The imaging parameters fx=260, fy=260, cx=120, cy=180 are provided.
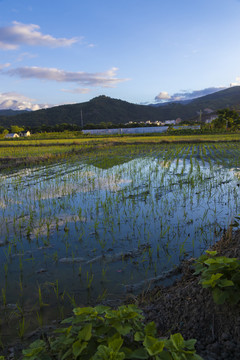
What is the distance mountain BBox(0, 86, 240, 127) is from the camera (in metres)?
76.2

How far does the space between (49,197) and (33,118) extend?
76.1 m

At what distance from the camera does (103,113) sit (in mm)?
86375

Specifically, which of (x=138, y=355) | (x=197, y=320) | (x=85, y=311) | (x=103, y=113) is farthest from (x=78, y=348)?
(x=103, y=113)

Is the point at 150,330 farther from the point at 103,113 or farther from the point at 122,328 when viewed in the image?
the point at 103,113

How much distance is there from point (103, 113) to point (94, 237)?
282 feet

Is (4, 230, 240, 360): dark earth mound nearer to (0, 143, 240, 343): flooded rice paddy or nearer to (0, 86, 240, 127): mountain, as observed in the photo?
(0, 143, 240, 343): flooded rice paddy

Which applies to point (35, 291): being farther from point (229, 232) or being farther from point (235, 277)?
point (229, 232)

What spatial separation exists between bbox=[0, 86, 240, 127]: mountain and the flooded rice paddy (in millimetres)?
71945

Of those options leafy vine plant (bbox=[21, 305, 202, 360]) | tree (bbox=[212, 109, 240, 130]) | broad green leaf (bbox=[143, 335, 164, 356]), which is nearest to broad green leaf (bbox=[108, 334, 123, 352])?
leafy vine plant (bbox=[21, 305, 202, 360])

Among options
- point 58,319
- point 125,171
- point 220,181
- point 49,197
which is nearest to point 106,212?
point 49,197

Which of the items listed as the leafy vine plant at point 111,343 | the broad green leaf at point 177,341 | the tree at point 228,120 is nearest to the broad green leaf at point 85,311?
the leafy vine plant at point 111,343

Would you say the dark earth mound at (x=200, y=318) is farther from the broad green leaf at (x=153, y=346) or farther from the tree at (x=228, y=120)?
the tree at (x=228, y=120)

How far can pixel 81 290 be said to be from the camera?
2.59m

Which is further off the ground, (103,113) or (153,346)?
(103,113)
